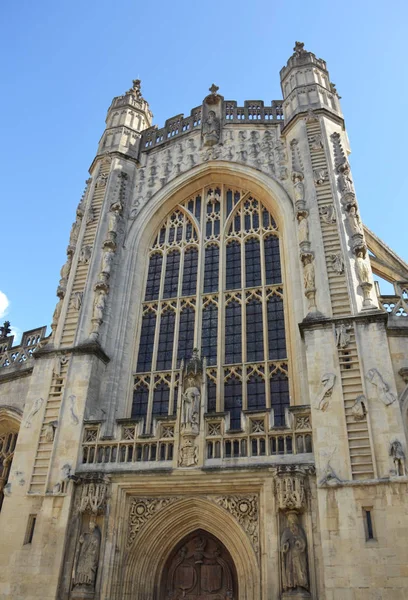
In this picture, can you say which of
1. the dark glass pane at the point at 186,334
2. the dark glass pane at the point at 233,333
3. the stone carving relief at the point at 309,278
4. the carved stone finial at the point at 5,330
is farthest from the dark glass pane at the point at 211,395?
the carved stone finial at the point at 5,330

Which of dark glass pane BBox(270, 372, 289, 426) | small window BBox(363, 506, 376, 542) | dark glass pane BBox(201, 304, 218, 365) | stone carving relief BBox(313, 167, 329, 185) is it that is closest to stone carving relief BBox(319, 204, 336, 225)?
stone carving relief BBox(313, 167, 329, 185)

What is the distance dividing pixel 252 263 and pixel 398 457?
301 inches

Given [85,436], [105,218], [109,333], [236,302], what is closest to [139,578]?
[85,436]

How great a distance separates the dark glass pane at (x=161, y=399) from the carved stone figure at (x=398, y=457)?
5981 mm

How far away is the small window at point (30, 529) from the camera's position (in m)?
11.2

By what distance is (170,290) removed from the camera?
1617cm

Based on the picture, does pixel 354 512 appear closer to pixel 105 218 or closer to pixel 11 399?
pixel 11 399

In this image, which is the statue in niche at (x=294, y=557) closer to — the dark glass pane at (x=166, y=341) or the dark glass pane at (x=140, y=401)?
the dark glass pane at (x=140, y=401)

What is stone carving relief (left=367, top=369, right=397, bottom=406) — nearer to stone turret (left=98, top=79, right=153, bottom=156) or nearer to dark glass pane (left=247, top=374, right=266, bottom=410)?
dark glass pane (left=247, top=374, right=266, bottom=410)

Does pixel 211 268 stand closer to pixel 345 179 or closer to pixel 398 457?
pixel 345 179

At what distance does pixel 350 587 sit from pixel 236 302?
8.09 metres

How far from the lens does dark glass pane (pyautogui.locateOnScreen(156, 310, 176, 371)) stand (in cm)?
1460

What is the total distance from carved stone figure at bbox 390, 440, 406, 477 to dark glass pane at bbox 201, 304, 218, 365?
550 centimetres

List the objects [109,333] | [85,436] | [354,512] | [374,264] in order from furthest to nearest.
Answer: [374,264] → [109,333] → [85,436] → [354,512]
